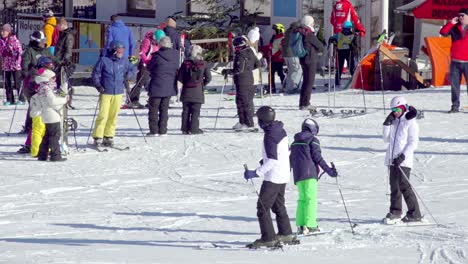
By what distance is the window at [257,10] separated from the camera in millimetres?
32562

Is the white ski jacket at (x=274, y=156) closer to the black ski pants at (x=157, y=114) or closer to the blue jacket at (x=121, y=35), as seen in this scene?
the black ski pants at (x=157, y=114)

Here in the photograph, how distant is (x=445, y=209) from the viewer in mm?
11984

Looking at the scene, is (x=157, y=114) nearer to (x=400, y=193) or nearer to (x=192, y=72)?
(x=192, y=72)

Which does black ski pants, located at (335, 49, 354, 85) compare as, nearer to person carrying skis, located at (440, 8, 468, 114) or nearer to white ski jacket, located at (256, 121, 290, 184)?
person carrying skis, located at (440, 8, 468, 114)

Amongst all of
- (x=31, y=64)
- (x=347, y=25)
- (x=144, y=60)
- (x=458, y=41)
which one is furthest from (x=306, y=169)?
(x=347, y=25)

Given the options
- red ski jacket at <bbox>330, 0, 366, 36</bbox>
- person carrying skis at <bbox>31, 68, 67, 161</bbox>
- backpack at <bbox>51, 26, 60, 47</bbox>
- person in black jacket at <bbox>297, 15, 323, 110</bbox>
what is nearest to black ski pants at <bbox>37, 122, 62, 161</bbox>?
person carrying skis at <bbox>31, 68, 67, 161</bbox>

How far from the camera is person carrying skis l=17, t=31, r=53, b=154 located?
50.0 feet

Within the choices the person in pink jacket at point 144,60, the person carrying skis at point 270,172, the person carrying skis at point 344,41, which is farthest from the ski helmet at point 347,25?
the person carrying skis at point 270,172

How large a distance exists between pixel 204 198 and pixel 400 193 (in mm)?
2514

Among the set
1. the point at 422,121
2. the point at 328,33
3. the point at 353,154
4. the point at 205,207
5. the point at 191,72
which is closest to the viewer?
the point at 205,207

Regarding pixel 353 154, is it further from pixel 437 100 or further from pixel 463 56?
pixel 437 100

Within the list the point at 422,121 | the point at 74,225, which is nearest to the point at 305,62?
the point at 422,121

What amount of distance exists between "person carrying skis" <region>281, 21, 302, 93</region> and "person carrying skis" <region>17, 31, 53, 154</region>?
539 centimetres

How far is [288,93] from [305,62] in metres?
3.62
